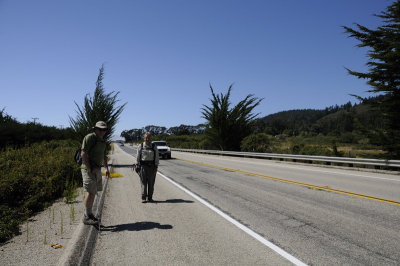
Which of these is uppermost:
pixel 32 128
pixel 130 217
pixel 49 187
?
pixel 32 128

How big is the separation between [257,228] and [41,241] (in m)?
3.62

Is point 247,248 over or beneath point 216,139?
beneath

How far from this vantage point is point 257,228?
4.76 m

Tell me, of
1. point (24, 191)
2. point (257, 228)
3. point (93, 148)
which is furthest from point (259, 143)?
point (93, 148)

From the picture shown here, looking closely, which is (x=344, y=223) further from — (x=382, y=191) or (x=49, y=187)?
(x=49, y=187)

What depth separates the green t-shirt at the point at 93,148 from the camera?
4.90 m

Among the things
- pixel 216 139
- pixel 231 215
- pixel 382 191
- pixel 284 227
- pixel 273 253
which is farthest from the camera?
pixel 216 139

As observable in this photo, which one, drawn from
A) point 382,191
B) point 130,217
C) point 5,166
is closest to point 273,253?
point 130,217

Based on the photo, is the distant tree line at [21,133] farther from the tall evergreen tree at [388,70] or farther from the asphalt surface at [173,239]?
the tall evergreen tree at [388,70]

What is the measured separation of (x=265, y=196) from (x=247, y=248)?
3.71m

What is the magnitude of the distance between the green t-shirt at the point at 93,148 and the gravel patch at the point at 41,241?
1.21 meters

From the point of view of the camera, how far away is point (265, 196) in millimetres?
7438

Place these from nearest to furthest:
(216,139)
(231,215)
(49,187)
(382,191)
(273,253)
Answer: (273,253)
(231,215)
(49,187)
(382,191)
(216,139)

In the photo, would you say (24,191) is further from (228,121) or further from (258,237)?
(228,121)
